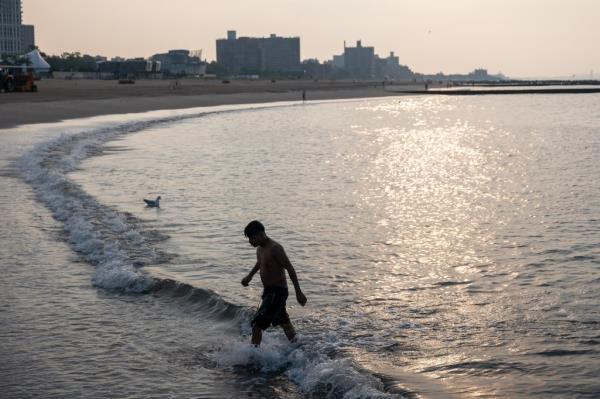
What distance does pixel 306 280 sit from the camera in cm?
1238

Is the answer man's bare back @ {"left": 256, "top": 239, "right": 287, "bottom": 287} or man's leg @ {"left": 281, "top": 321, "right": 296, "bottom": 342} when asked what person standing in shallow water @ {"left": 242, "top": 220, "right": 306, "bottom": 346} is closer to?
man's bare back @ {"left": 256, "top": 239, "right": 287, "bottom": 287}

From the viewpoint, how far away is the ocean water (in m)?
8.18

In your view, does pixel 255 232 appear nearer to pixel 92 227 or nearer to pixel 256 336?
pixel 256 336

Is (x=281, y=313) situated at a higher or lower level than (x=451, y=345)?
higher

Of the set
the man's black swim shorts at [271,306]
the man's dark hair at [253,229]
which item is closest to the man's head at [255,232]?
the man's dark hair at [253,229]

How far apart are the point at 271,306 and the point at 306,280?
3.98m

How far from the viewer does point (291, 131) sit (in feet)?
162

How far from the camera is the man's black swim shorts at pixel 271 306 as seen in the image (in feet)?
27.6

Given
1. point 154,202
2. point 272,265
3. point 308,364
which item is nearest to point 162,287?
point 272,265

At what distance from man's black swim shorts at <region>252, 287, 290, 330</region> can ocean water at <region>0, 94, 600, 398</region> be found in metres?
0.40

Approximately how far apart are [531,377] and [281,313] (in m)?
2.82

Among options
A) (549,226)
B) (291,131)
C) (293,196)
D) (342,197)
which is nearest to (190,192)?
(293,196)

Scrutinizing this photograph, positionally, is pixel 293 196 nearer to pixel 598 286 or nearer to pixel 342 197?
pixel 342 197

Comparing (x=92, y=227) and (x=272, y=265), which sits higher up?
(x=272, y=265)
